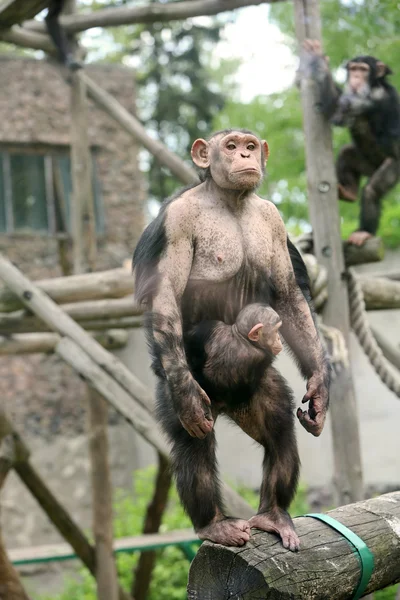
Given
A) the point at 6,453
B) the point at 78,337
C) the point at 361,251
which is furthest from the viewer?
the point at 6,453

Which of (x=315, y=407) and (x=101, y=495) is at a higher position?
(x=315, y=407)

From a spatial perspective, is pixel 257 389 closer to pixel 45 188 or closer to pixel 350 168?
pixel 350 168

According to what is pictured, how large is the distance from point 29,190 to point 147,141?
4.46 meters

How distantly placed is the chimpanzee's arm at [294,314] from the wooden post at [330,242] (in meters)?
1.80

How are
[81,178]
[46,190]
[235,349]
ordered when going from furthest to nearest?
[46,190] < [81,178] < [235,349]

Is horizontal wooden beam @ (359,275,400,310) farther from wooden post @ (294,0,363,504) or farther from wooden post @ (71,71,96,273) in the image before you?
wooden post @ (71,71,96,273)

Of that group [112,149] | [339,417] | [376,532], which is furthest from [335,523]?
[112,149]

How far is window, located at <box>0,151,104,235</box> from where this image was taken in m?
9.70

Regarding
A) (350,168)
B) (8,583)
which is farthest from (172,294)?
(350,168)

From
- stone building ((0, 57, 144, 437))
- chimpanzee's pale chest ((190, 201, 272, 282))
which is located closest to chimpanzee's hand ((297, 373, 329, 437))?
chimpanzee's pale chest ((190, 201, 272, 282))

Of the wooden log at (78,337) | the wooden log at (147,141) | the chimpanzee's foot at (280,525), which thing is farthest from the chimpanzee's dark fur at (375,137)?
the chimpanzee's foot at (280,525)

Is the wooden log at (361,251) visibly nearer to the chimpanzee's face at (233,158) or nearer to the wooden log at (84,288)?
the wooden log at (84,288)

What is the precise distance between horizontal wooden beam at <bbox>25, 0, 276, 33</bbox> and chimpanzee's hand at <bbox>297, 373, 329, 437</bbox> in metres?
3.29

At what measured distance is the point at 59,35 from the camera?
18.2 ft
